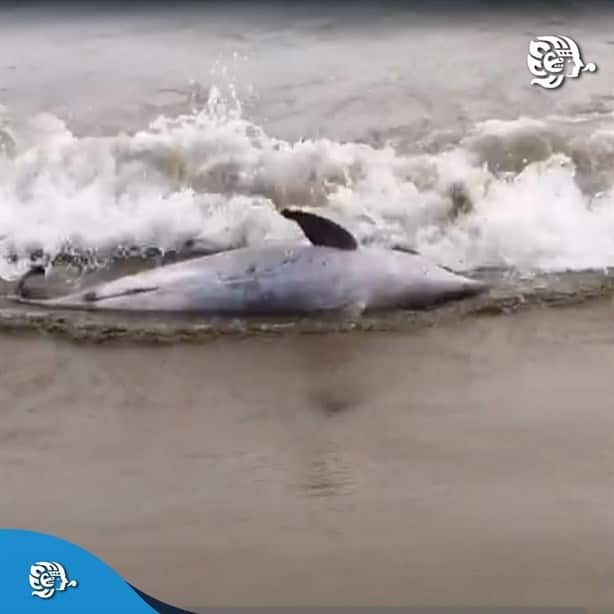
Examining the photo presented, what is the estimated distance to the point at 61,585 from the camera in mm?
1781

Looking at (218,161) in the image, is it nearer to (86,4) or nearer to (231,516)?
(86,4)

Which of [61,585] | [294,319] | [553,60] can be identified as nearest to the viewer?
[61,585]

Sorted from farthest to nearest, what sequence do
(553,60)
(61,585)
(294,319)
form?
(294,319), (553,60), (61,585)

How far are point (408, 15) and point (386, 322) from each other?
59 cm

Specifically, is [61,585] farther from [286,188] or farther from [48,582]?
[286,188]

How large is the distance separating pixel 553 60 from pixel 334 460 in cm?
83

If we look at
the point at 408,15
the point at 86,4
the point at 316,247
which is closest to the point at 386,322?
the point at 316,247

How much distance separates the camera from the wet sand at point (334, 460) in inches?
Answer: 68.7

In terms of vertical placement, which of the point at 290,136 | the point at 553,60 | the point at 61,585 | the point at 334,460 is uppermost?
the point at 553,60

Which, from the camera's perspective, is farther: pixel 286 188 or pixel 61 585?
pixel 286 188

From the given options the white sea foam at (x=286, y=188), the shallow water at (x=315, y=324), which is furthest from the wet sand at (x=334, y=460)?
the white sea foam at (x=286, y=188)

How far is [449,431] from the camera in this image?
1875 mm

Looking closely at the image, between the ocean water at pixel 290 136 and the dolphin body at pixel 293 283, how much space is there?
0.12 ft

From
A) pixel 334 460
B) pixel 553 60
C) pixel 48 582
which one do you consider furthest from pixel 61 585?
pixel 553 60
